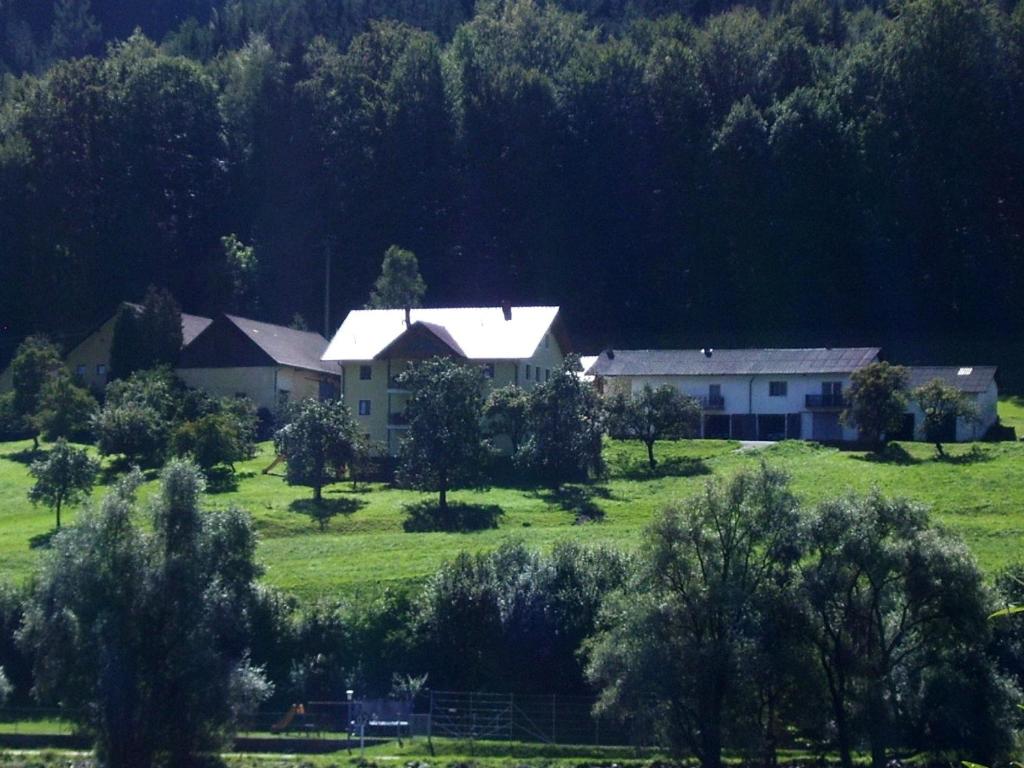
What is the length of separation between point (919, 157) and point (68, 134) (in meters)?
53.0

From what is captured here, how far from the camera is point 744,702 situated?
35.5 m

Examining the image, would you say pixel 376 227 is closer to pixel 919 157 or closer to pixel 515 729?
→ pixel 919 157

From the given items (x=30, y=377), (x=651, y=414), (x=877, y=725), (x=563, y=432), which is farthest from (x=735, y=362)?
(x=877, y=725)

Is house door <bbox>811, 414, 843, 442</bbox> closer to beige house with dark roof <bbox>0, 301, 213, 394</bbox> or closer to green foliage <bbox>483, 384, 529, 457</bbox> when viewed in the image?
green foliage <bbox>483, 384, 529, 457</bbox>

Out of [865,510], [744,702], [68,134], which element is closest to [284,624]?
[744,702]

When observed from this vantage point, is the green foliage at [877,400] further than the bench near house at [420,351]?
No

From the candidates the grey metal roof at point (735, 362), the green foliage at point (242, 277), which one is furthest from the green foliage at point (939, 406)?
the green foliage at point (242, 277)

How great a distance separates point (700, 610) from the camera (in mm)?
36094

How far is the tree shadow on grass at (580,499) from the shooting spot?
175 feet

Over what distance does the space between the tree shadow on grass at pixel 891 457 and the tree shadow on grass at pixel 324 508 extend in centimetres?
1982

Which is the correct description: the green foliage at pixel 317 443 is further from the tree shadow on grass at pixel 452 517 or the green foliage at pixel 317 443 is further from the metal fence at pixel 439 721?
the metal fence at pixel 439 721

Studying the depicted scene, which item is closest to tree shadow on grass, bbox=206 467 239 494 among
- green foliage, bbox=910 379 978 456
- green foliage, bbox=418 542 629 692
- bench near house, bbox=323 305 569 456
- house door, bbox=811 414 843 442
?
bench near house, bbox=323 305 569 456

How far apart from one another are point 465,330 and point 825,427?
1764 centimetres

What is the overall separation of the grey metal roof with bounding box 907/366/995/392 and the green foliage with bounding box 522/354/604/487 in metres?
15.4
